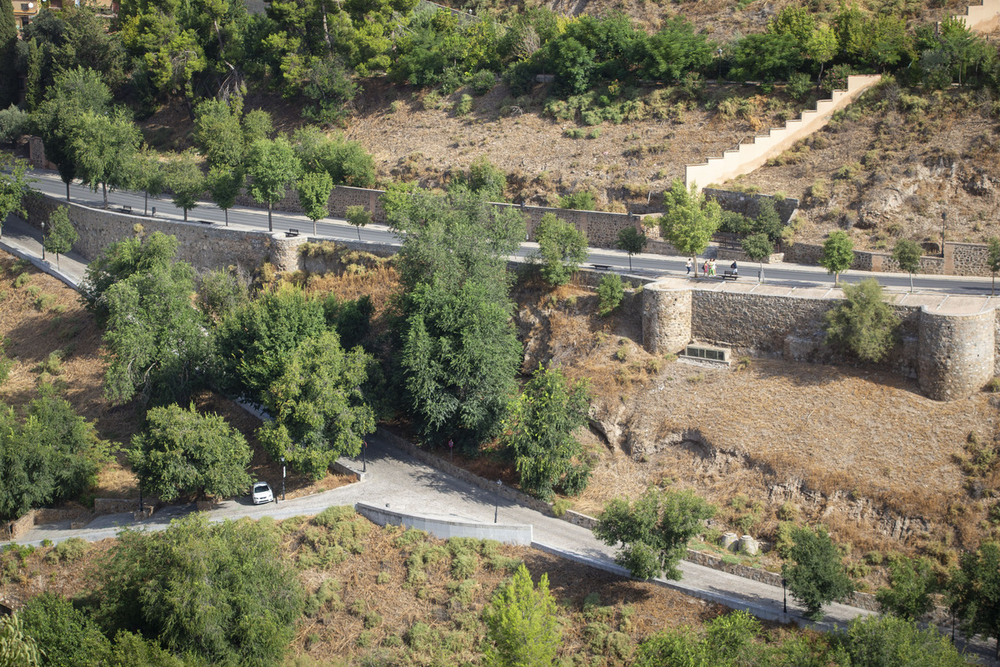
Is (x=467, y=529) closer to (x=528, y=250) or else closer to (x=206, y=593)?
(x=206, y=593)

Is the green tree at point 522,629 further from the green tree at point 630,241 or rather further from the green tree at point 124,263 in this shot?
the green tree at point 124,263

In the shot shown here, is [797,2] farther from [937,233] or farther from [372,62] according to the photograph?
[372,62]

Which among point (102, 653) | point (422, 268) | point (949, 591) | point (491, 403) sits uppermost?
point (422, 268)

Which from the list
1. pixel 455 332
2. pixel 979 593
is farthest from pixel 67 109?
pixel 979 593

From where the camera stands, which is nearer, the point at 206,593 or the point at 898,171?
the point at 206,593

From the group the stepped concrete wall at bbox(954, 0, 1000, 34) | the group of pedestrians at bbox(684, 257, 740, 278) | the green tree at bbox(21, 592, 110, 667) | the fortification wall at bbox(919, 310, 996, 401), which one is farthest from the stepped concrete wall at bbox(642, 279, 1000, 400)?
the green tree at bbox(21, 592, 110, 667)

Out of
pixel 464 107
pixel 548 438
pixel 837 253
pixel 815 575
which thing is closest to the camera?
pixel 815 575

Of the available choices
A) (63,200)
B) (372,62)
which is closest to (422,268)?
(372,62)

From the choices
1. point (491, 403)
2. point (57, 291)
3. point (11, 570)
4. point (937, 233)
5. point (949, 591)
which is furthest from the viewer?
point (57, 291)
